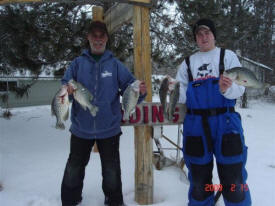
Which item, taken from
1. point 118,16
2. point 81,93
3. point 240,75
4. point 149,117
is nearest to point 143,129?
point 149,117

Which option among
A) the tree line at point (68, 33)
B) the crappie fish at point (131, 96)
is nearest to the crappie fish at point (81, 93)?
the crappie fish at point (131, 96)

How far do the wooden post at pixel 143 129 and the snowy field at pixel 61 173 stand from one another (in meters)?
0.20

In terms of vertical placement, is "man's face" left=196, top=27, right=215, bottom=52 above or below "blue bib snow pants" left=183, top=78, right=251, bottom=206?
above

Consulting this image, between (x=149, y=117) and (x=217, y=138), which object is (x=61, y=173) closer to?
(x=149, y=117)

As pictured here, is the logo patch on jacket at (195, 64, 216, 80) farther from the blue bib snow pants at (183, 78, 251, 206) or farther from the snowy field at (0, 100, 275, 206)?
the snowy field at (0, 100, 275, 206)

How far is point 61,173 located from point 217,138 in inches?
99.0

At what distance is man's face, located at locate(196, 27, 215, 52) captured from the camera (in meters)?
2.43

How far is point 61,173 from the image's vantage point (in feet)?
12.6

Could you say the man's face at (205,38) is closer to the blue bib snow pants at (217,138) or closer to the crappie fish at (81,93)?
the blue bib snow pants at (217,138)

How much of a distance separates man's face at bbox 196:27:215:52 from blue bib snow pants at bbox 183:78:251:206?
0.34 m

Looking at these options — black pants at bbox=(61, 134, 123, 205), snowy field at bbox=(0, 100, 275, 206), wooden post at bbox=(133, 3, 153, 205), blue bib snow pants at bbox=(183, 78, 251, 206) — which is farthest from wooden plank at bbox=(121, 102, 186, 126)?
snowy field at bbox=(0, 100, 275, 206)

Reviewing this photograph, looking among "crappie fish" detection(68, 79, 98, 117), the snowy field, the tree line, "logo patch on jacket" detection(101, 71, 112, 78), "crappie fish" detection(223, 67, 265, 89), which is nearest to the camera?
"crappie fish" detection(223, 67, 265, 89)

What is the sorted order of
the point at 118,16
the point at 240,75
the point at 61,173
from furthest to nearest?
the point at 61,173, the point at 118,16, the point at 240,75

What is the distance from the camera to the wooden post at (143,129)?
9.43ft
